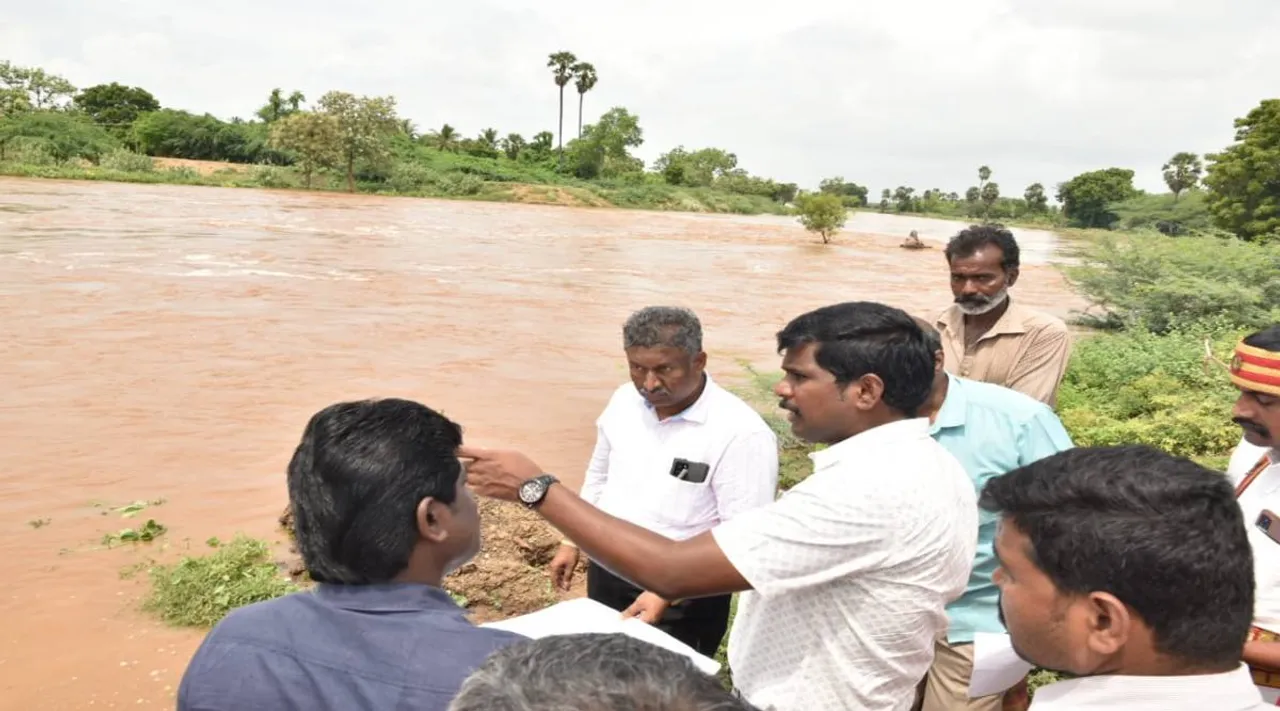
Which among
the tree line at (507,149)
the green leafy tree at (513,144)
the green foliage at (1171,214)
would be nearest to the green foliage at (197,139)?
the tree line at (507,149)

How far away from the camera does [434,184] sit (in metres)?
51.0

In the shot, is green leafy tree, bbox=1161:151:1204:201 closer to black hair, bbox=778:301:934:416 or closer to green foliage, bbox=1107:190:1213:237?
green foliage, bbox=1107:190:1213:237

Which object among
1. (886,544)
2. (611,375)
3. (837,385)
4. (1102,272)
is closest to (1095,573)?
(886,544)

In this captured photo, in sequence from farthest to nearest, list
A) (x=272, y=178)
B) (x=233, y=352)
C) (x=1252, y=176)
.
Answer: (x=272, y=178)
(x=1252, y=176)
(x=233, y=352)

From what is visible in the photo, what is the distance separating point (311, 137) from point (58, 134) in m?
12.0

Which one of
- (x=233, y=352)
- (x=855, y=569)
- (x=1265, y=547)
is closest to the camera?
(x=855, y=569)

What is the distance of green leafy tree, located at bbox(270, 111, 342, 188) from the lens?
146 ft

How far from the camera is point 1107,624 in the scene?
1.27m

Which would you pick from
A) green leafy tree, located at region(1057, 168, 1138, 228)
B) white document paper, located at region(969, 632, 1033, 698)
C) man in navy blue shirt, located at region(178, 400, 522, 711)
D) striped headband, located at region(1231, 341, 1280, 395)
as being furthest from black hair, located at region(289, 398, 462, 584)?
green leafy tree, located at region(1057, 168, 1138, 228)

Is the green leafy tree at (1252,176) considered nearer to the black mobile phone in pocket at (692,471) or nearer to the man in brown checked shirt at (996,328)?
the man in brown checked shirt at (996,328)

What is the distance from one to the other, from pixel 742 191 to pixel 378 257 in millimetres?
56482

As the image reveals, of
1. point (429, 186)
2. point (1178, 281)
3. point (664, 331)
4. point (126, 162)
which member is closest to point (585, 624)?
point (664, 331)

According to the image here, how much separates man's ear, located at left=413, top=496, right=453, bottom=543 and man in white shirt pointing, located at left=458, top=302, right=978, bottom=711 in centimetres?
35

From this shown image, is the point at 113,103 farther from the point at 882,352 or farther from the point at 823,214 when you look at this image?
the point at 882,352
